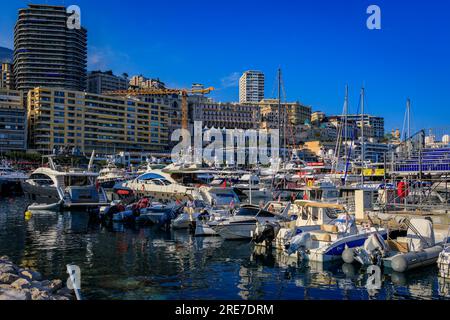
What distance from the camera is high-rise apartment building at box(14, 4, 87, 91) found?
154875 mm

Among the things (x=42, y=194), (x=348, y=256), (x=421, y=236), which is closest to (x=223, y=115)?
(x=42, y=194)

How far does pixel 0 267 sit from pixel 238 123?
6887 inches

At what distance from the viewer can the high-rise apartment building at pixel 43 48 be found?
508ft

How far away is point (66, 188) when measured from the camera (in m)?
50.2

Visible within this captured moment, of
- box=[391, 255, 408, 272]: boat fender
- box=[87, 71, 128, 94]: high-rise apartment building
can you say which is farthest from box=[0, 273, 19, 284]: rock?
box=[87, 71, 128, 94]: high-rise apartment building

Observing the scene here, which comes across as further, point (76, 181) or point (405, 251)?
point (76, 181)

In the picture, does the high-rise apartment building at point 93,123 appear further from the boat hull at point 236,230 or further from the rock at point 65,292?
the rock at point 65,292

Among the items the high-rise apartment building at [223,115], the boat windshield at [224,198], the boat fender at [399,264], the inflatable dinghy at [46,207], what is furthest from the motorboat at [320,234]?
the high-rise apartment building at [223,115]

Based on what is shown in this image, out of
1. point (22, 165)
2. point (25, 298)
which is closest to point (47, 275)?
point (25, 298)

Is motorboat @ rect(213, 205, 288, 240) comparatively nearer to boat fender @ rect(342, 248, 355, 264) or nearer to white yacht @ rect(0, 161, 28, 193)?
boat fender @ rect(342, 248, 355, 264)

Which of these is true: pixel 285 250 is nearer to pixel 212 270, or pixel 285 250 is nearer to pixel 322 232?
pixel 322 232

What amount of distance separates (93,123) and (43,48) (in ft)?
142

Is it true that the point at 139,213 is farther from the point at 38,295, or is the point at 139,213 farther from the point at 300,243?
the point at 38,295

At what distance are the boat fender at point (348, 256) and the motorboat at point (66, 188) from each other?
30661 millimetres
